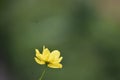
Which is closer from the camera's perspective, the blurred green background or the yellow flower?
the yellow flower

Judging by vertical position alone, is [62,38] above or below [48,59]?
below

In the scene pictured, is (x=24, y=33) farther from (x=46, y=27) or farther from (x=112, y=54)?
(x=112, y=54)

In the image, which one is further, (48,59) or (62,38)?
(62,38)

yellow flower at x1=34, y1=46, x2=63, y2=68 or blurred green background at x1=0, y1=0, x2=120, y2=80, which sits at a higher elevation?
yellow flower at x1=34, y1=46, x2=63, y2=68

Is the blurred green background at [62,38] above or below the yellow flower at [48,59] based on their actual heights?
below

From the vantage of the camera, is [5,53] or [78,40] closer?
[78,40]

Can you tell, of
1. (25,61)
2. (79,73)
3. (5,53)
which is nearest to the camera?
(79,73)

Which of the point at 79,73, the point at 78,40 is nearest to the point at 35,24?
the point at 78,40

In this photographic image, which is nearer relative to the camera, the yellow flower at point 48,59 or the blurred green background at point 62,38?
the yellow flower at point 48,59
